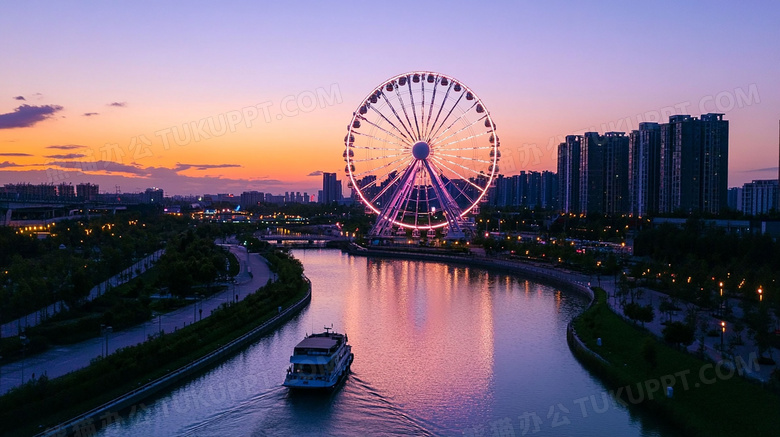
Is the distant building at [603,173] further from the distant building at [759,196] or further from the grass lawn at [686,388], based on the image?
the grass lawn at [686,388]

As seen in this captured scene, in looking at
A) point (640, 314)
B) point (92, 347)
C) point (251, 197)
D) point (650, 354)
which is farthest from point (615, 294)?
point (251, 197)

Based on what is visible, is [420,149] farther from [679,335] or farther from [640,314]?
[679,335]

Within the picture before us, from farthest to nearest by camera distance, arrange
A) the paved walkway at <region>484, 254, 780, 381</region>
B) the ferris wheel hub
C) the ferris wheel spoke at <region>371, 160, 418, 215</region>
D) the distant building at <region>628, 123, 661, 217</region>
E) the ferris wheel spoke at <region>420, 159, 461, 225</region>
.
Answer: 1. the distant building at <region>628, 123, 661, 217</region>
2. the ferris wheel spoke at <region>371, 160, 418, 215</region>
3. the ferris wheel spoke at <region>420, 159, 461, 225</region>
4. the ferris wheel hub
5. the paved walkway at <region>484, 254, 780, 381</region>

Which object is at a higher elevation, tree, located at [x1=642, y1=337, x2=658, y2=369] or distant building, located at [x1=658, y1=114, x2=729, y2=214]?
distant building, located at [x1=658, y1=114, x2=729, y2=214]

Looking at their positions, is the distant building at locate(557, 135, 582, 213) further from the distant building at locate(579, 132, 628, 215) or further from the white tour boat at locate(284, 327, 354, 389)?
the white tour boat at locate(284, 327, 354, 389)

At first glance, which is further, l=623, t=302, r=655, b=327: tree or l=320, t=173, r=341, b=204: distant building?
l=320, t=173, r=341, b=204: distant building

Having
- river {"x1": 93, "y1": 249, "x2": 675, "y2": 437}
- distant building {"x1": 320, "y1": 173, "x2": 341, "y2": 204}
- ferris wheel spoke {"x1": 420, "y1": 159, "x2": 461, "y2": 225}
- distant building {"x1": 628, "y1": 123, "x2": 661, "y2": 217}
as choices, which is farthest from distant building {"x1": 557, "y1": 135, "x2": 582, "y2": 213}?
distant building {"x1": 320, "y1": 173, "x2": 341, "y2": 204}

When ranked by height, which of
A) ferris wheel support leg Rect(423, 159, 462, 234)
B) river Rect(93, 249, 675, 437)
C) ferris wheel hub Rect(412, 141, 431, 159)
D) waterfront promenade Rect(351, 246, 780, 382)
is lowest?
river Rect(93, 249, 675, 437)

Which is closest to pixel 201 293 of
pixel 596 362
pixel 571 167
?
pixel 596 362
